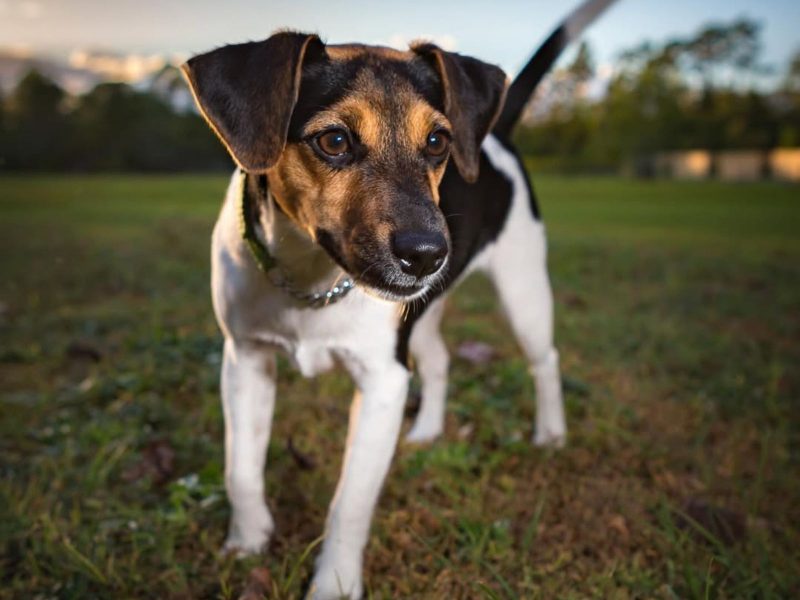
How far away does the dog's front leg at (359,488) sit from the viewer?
2.50 m

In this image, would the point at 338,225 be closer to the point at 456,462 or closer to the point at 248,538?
the point at 248,538

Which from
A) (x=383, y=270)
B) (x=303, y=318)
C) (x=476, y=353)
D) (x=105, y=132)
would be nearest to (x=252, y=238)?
(x=303, y=318)

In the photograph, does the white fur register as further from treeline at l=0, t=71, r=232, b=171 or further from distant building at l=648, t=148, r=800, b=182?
distant building at l=648, t=148, r=800, b=182

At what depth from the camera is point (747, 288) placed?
795 centimetres

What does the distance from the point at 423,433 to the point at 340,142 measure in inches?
77.9

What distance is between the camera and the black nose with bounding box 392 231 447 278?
2041mm

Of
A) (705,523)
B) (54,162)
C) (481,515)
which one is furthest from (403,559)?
(54,162)

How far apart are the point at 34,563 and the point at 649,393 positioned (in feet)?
11.1

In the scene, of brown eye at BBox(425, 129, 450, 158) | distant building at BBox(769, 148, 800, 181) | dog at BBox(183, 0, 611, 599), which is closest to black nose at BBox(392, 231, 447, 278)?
dog at BBox(183, 0, 611, 599)

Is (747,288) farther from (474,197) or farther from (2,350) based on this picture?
(2,350)

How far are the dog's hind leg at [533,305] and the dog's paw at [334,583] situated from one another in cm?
152

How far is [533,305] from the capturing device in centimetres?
381

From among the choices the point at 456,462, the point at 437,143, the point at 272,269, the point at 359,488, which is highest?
the point at 437,143

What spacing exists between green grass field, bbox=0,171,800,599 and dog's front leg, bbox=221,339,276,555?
0.35 feet
